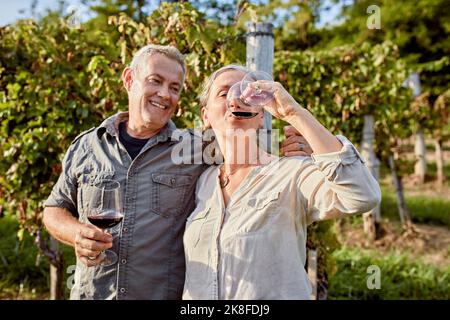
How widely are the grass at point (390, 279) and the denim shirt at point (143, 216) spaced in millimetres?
3437

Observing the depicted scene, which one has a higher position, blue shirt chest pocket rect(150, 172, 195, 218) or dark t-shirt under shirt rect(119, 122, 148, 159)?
dark t-shirt under shirt rect(119, 122, 148, 159)

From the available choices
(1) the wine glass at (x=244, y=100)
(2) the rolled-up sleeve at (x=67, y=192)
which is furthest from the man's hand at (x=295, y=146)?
(2) the rolled-up sleeve at (x=67, y=192)

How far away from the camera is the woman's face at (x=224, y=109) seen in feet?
6.14

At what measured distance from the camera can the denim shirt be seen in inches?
78.1

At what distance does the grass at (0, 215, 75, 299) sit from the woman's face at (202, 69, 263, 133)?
11.3 ft

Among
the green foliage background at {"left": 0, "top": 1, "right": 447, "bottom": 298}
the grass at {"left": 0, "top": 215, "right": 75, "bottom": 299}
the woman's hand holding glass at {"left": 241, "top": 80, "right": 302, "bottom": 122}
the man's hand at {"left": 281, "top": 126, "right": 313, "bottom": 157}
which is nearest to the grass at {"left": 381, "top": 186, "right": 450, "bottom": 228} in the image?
the green foliage background at {"left": 0, "top": 1, "right": 447, "bottom": 298}

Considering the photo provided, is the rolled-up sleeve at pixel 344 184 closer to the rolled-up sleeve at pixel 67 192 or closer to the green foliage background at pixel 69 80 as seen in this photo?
the rolled-up sleeve at pixel 67 192

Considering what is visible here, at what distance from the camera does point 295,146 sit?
1.84m

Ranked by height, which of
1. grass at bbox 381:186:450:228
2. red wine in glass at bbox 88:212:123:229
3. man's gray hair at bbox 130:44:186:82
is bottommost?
grass at bbox 381:186:450:228

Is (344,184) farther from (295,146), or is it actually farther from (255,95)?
(255,95)

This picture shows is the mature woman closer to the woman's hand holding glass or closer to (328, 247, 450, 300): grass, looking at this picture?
the woman's hand holding glass

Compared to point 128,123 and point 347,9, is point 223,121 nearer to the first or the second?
point 128,123
